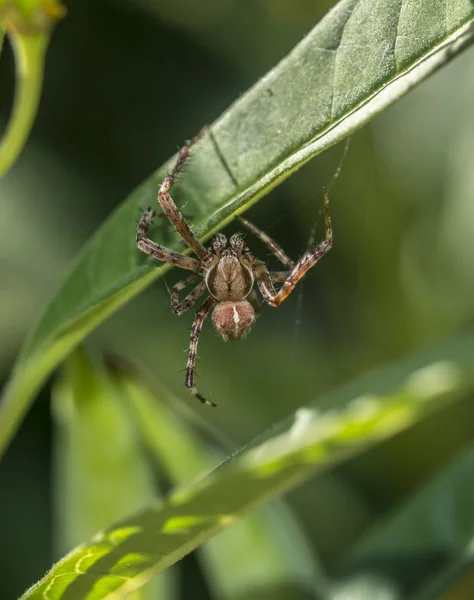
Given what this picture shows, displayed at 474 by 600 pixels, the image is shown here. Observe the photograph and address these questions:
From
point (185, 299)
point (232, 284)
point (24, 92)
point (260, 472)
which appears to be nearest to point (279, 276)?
point (232, 284)

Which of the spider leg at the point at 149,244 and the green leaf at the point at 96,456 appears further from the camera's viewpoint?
the green leaf at the point at 96,456

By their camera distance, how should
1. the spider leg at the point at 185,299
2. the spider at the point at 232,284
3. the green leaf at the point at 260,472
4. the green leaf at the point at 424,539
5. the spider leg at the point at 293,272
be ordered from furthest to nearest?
the spider leg at the point at 185,299 < the spider at the point at 232,284 < the spider leg at the point at 293,272 < the green leaf at the point at 424,539 < the green leaf at the point at 260,472

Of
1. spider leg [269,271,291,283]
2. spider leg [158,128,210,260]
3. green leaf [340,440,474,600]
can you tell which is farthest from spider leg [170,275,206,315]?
green leaf [340,440,474,600]

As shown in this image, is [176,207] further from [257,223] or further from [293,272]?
[257,223]

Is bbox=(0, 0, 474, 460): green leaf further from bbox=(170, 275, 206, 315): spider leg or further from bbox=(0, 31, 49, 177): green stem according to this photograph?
bbox=(170, 275, 206, 315): spider leg

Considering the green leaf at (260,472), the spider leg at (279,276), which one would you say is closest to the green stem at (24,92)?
the green leaf at (260,472)

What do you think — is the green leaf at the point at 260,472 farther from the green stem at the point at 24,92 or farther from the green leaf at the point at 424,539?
the green leaf at the point at 424,539

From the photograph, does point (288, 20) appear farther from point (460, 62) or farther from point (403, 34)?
point (403, 34)
